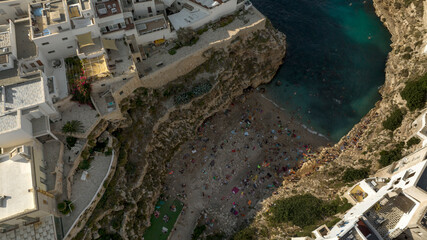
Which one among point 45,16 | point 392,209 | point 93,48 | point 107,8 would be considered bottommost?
point 392,209

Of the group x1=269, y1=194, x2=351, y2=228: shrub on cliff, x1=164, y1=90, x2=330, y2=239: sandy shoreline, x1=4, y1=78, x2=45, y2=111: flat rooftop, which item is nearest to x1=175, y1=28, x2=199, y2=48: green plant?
x1=164, y1=90, x2=330, y2=239: sandy shoreline

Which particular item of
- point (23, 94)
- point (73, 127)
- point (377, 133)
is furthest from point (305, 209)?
point (23, 94)

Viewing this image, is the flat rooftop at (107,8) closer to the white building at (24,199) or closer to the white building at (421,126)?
the white building at (24,199)

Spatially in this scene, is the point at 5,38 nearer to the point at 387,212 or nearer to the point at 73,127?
the point at 73,127

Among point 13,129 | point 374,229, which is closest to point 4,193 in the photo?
point 13,129

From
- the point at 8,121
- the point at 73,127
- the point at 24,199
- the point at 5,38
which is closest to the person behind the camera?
the point at 24,199

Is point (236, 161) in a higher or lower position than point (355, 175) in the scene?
lower

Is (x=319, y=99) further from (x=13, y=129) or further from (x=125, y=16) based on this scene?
(x=13, y=129)
